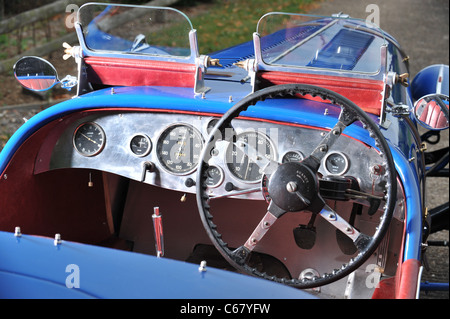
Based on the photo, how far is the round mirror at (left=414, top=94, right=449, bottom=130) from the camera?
9.68ft

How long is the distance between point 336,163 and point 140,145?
85 centimetres

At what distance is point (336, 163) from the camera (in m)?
2.73

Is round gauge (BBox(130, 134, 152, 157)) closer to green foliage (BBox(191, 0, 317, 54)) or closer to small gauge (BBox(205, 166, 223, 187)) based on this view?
small gauge (BBox(205, 166, 223, 187))

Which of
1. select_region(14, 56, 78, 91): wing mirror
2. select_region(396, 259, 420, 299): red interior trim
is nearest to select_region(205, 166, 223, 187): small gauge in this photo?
select_region(14, 56, 78, 91): wing mirror

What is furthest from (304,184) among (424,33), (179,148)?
(424,33)
